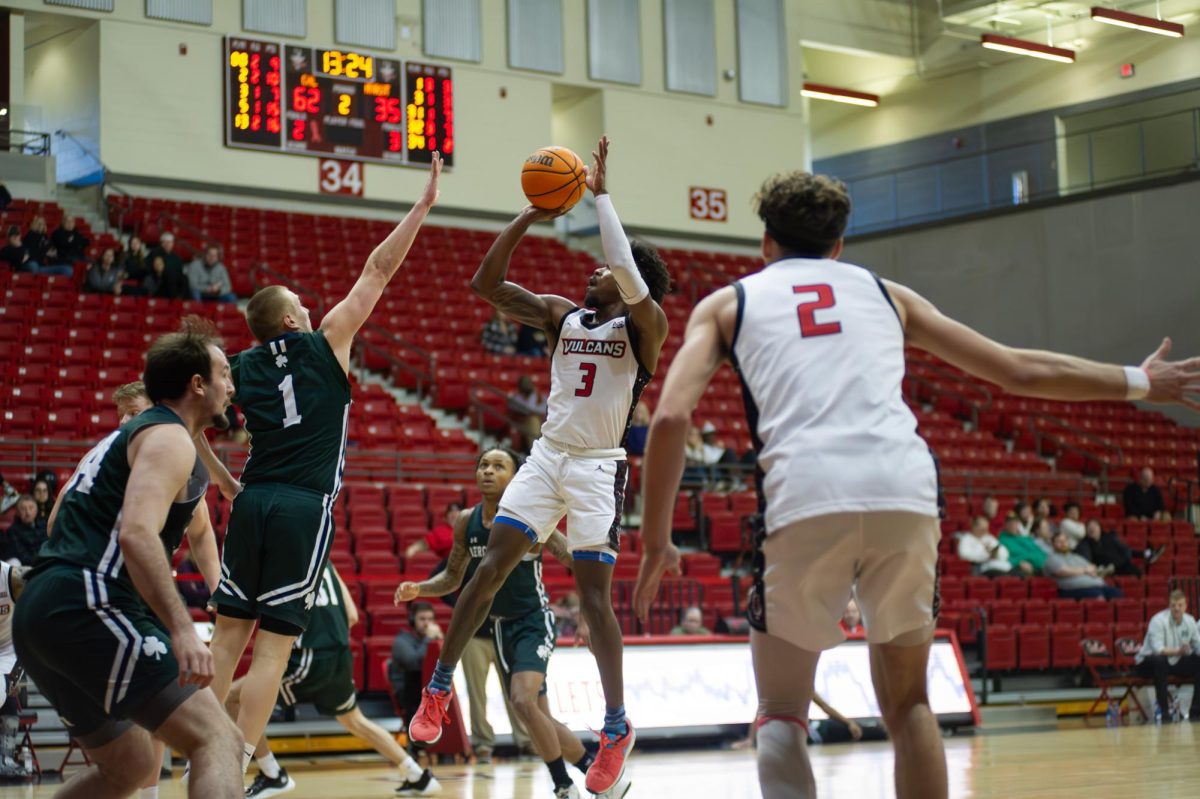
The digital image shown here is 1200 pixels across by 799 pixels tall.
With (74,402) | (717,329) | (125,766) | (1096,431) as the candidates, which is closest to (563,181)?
(717,329)

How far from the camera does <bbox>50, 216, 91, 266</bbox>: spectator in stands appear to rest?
19188mm

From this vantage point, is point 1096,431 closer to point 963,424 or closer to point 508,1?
point 963,424

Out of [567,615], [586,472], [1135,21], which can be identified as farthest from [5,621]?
[1135,21]

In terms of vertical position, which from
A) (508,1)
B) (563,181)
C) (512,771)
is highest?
(508,1)

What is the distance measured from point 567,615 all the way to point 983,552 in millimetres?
6797

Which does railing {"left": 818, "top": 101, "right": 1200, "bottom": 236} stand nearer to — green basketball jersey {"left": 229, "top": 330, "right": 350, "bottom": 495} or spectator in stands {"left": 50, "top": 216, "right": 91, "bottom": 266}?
spectator in stands {"left": 50, "top": 216, "right": 91, "bottom": 266}

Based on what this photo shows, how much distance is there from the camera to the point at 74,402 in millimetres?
15805

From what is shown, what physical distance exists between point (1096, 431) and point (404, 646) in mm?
16414

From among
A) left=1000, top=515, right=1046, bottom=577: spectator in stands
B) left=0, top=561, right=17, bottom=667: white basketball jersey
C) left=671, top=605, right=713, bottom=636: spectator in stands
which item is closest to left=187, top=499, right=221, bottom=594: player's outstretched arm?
left=0, top=561, right=17, bottom=667: white basketball jersey

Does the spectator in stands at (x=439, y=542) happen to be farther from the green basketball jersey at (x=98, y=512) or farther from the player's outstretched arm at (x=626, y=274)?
the green basketball jersey at (x=98, y=512)

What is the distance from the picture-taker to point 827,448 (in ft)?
12.2

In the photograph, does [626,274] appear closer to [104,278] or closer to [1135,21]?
[104,278]

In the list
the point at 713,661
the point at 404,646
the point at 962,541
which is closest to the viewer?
the point at 404,646

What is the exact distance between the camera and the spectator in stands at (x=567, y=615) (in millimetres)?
12906
